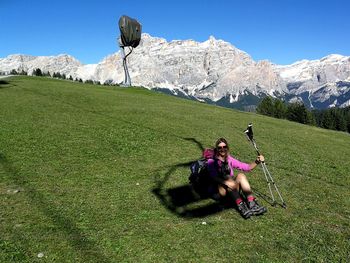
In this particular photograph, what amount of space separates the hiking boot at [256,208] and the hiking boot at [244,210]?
147mm

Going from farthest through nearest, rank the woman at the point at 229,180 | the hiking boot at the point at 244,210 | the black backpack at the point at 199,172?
the black backpack at the point at 199,172 < the woman at the point at 229,180 < the hiking boot at the point at 244,210

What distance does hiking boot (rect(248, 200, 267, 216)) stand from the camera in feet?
36.4

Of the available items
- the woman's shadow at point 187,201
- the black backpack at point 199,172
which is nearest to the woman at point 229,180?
the black backpack at point 199,172

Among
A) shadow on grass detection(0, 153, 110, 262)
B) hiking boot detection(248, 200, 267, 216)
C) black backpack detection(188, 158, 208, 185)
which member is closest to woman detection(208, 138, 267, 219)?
hiking boot detection(248, 200, 267, 216)

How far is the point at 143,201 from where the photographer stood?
11.9 m

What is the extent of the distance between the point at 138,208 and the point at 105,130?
38.6 feet

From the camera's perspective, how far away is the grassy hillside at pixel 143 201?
8.95 metres

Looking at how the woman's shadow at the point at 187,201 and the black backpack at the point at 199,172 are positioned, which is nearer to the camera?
the woman's shadow at the point at 187,201

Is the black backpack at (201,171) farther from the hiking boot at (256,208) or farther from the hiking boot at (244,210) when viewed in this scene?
the hiking boot at (256,208)

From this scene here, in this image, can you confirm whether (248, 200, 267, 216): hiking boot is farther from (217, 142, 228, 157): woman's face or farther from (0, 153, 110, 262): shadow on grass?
(0, 153, 110, 262): shadow on grass

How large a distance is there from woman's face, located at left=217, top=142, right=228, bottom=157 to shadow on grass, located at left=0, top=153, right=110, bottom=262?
4.93m

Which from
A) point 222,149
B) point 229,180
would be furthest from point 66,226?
point 222,149

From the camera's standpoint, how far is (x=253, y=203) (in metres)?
11.3

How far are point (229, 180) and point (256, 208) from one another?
1.21 m
